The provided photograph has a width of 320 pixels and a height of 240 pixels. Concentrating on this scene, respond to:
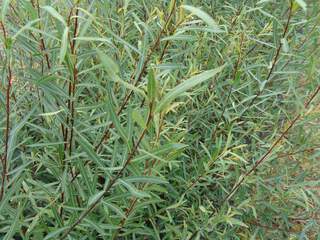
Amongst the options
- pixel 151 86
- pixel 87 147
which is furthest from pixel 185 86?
pixel 87 147

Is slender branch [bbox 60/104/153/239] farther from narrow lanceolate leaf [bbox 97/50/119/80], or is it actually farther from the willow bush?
narrow lanceolate leaf [bbox 97/50/119/80]

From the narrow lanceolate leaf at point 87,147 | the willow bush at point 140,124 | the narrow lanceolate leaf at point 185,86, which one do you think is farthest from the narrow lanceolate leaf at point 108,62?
the narrow lanceolate leaf at point 87,147

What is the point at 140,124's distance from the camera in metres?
0.95

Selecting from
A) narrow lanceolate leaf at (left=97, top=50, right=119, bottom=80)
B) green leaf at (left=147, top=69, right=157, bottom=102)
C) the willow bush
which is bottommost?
the willow bush

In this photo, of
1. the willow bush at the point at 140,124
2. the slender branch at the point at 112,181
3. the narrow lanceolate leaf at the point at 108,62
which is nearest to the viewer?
the narrow lanceolate leaf at the point at 108,62

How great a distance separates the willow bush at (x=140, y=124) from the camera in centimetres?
113

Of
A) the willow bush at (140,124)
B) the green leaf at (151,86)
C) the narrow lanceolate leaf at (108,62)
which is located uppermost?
the narrow lanceolate leaf at (108,62)

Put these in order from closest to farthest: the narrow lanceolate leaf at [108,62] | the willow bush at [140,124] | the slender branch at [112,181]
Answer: the narrow lanceolate leaf at [108,62]
the slender branch at [112,181]
the willow bush at [140,124]

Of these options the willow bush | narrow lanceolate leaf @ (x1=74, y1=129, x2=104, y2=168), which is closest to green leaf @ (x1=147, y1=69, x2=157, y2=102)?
the willow bush

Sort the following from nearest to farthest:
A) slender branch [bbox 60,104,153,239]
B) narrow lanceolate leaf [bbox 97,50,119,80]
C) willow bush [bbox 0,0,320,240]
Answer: narrow lanceolate leaf [bbox 97,50,119,80]
slender branch [bbox 60,104,153,239]
willow bush [bbox 0,0,320,240]

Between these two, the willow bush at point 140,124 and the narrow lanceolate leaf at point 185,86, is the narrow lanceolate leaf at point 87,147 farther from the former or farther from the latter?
the narrow lanceolate leaf at point 185,86

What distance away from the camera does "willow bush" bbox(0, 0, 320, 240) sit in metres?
1.13

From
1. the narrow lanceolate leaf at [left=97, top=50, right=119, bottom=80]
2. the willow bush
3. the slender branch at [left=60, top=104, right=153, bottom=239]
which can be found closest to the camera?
the narrow lanceolate leaf at [left=97, top=50, right=119, bottom=80]

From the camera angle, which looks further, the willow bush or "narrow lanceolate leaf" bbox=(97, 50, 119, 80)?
the willow bush
